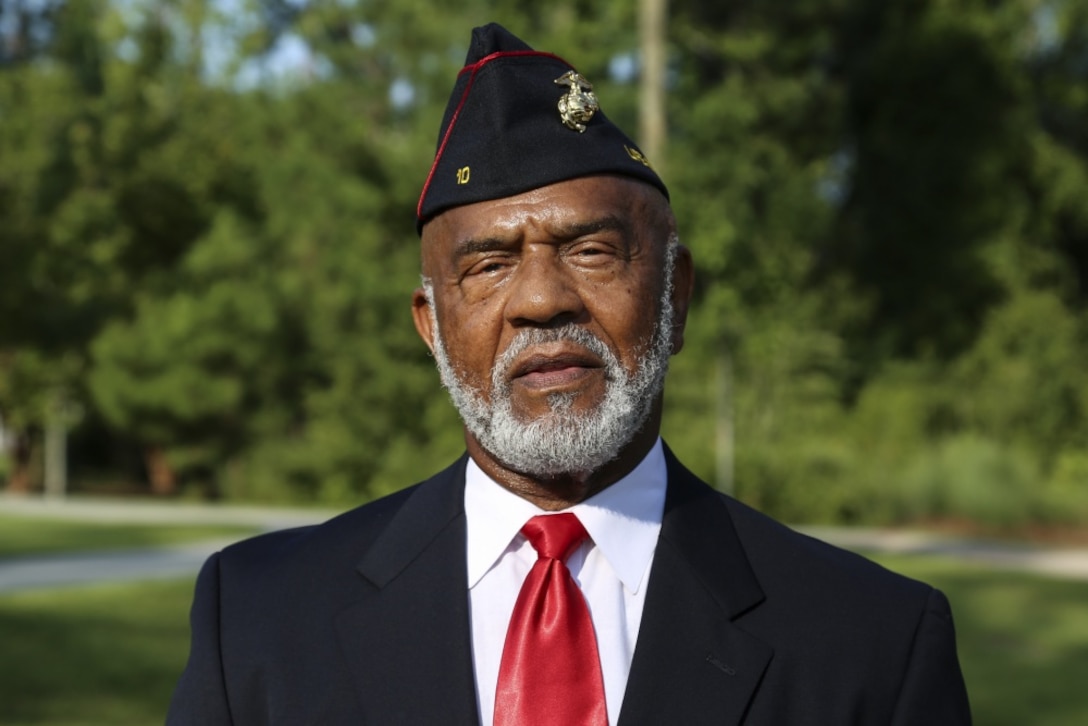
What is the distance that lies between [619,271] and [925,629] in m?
0.71

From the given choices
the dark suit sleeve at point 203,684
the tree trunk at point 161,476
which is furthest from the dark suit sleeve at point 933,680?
the tree trunk at point 161,476

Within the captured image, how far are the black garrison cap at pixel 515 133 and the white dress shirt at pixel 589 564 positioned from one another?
45 centimetres

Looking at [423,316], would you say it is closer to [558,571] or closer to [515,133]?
[515,133]

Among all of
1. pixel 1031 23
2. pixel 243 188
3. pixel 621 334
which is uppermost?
pixel 1031 23

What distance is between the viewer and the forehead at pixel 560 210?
2.14 meters

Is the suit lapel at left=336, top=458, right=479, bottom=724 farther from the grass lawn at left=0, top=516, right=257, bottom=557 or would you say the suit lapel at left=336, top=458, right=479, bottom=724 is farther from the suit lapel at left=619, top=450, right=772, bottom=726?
the grass lawn at left=0, top=516, right=257, bottom=557

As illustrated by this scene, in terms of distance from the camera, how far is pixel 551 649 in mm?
2082

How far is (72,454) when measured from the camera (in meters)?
33.2

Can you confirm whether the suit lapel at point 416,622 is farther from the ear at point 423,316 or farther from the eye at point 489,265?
the eye at point 489,265

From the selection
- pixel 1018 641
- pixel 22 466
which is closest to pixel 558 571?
pixel 1018 641

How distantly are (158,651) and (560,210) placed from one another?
894 cm

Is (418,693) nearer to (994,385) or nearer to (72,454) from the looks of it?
(994,385)

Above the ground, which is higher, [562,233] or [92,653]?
[562,233]

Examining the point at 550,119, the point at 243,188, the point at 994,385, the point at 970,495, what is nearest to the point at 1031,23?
the point at 994,385
